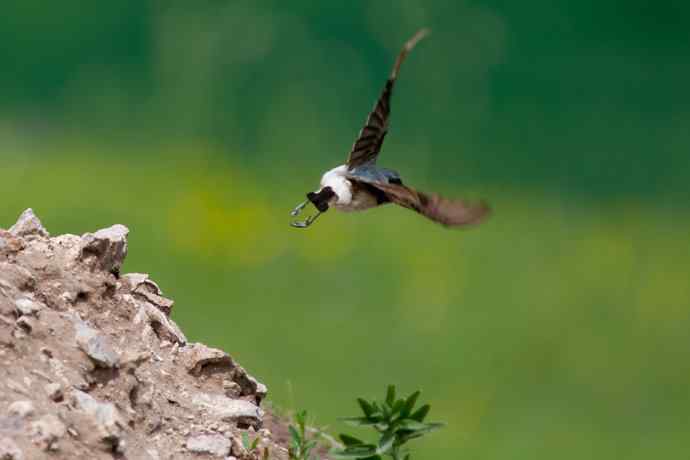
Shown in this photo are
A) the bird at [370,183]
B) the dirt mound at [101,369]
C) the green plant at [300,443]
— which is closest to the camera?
the dirt mound at [101,369]

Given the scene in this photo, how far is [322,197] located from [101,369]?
2.34 feet

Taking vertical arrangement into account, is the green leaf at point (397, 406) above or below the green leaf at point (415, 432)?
above

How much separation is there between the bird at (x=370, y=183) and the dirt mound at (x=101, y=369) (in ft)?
1.83

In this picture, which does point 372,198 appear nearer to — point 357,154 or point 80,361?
point 357,154

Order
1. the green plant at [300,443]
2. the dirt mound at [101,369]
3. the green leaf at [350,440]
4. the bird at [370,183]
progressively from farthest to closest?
Answer: the green plant at [300,443] < the green leaf at [350,440] < the bird at [370,183] < the dirt mound at [101,369]

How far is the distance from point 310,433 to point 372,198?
0.94 m

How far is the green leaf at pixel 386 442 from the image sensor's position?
3066mm

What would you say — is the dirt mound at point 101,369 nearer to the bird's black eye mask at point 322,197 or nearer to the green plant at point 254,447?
the green plant at point 254,447

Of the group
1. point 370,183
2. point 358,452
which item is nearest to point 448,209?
point 370,183

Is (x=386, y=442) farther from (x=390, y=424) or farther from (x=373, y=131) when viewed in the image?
(x=373, y=131)

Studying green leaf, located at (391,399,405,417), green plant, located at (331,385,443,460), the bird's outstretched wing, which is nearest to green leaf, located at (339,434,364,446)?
green plant, located at (331,385,443,460)

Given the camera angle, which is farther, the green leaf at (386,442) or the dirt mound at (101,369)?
the green leaf at (386,442)

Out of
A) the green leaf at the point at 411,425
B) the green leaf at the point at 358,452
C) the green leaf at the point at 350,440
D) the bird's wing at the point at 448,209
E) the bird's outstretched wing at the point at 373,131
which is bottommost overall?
the green leaf at the point at 358,452

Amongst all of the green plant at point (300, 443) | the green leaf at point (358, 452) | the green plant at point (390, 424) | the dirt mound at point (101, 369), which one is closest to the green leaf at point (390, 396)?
the green plant at point (390, 424)
